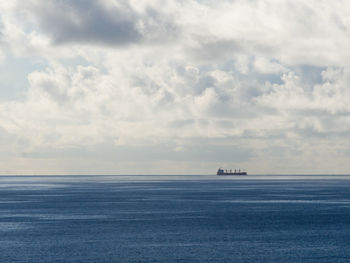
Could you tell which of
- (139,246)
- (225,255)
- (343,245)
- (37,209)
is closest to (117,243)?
(139,246)

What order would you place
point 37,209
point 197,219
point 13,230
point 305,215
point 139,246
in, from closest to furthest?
1. point 139,246
2. point 13,230
3. point 197,219
4. point 305,215
5. point 37,209

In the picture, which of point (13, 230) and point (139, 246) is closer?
point (139, 246)

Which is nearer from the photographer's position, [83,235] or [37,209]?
[83,235]

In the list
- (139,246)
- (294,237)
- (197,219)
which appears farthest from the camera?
(197,219)

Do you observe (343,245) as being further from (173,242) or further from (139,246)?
(139,246)

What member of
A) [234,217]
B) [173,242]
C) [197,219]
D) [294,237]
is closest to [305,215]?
[234,217]

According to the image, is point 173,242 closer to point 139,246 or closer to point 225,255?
point 139,246

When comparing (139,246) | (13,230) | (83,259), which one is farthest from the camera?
(13,230)

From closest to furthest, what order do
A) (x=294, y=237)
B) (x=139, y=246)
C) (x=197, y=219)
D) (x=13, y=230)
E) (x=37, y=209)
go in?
(x=139, y=246)
(x=294, y=237)
(x=13, y=230)
(x=197, y=219)
(x=37, y=209)
